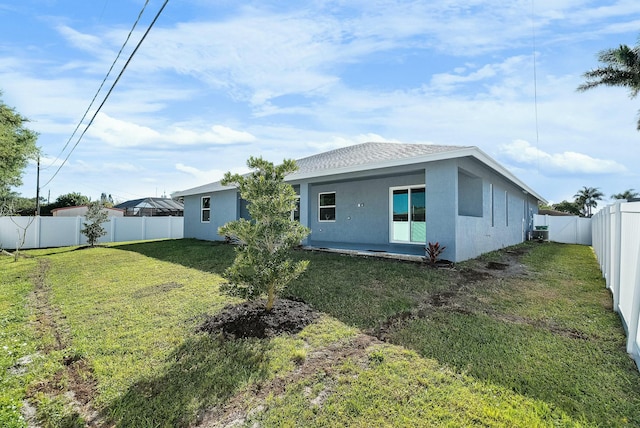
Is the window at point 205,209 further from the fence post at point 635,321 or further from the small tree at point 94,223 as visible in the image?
the fence post at point 635,321

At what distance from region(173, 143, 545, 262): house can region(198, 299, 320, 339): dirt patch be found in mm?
4934

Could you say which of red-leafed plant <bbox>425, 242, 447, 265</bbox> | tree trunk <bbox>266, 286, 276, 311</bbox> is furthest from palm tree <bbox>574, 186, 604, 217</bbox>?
tree trunk <bbox>266, 286, 276, 311</bbox>

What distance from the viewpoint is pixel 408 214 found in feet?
34.3

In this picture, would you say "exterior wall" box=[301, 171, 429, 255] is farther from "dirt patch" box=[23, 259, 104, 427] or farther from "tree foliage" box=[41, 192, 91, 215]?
"tree foliage" box=[41, 192, 91, 215]

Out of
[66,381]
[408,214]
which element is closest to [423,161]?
[408,214]

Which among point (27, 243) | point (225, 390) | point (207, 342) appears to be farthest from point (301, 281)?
point (27, 243)

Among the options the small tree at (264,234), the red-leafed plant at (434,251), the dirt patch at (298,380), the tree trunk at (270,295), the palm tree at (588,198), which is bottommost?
the dirt patch at (298,380)

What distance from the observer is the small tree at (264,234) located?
4473 mm

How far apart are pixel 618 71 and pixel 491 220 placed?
19.0m

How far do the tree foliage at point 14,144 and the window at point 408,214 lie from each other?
53.3 feet

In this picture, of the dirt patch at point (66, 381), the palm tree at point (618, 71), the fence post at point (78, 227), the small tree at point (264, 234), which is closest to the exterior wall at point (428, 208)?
the small tree at point (264, 234)

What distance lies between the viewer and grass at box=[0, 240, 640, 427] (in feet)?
8.34

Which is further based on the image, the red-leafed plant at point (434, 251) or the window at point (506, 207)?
the window at point (506, 207)

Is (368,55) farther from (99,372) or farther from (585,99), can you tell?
(585,99)
